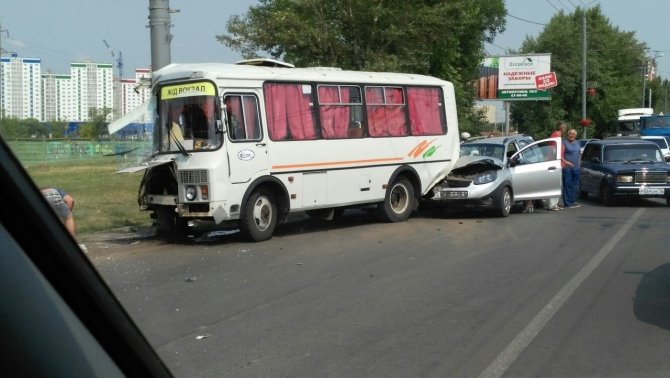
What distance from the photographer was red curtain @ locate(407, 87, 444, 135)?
15.1 meters

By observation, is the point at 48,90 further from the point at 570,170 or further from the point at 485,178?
the point at 570,170

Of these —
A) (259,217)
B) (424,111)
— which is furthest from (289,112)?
(424,111)

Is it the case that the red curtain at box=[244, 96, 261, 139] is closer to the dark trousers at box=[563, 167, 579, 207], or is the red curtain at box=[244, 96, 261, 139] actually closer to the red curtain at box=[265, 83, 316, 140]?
the red curtain at box=[265, 83, 316, 140]

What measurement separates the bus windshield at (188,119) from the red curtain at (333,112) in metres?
2.46

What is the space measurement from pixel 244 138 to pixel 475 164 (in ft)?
20.2

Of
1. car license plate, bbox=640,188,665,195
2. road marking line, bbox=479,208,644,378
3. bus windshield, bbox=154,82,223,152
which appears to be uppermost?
bus windshield, bbox=154,82,223,152

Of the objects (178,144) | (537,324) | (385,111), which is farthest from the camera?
(385,111)

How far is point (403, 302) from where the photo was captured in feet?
24.1

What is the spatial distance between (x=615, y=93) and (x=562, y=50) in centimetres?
663

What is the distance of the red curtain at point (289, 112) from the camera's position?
40.3ft

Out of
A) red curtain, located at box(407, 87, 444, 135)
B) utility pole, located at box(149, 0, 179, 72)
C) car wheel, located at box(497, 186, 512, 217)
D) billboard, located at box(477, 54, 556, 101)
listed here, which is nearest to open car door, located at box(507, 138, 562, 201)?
car wheel, located at box(497, 186, 512, 217)

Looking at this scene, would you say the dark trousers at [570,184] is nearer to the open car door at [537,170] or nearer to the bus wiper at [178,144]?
the open car door at [537,170]

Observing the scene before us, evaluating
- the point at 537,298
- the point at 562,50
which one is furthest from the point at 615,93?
the point at 537,298

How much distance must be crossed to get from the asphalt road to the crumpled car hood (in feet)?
9.19
